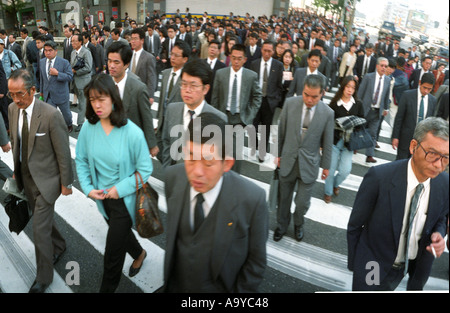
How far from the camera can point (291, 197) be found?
13.7 feet

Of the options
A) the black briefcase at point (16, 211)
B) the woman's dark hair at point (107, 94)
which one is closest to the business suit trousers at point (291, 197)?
the woman's dark hair at point (107, 94)

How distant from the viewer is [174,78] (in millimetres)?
4734

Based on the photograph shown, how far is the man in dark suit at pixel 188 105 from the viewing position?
3.56 metres

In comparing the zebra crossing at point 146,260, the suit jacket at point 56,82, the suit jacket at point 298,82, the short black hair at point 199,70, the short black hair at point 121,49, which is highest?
the short black hair at point 121,49

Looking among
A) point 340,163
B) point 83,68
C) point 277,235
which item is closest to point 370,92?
point 340,163

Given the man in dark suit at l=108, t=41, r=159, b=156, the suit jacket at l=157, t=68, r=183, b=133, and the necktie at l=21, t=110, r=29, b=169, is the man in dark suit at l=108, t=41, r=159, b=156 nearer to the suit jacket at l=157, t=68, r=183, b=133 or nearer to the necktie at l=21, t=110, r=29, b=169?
the suit jacket at l=157, t=68, r=183, b=133

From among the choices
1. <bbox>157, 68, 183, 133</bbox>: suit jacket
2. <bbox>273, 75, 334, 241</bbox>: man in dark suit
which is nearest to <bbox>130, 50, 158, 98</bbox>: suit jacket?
<bbox>157, 68, 183, 133</bbox>: suit jacket

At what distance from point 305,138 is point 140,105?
79.8 inches

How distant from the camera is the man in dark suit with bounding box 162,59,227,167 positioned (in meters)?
3.56

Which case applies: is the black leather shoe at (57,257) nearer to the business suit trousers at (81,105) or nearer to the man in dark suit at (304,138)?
the man in dark suit at (304,138)

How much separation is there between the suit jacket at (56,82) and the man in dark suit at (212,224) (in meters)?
5.53

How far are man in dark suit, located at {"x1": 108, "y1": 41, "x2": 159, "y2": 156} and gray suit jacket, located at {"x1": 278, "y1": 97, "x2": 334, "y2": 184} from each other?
1.60 metres

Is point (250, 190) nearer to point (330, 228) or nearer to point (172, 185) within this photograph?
point (172, 185)

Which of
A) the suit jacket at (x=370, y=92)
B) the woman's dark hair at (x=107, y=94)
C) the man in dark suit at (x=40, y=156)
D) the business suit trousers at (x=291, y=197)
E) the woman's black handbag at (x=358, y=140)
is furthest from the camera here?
the suit jacket at (x=370, y=92)
